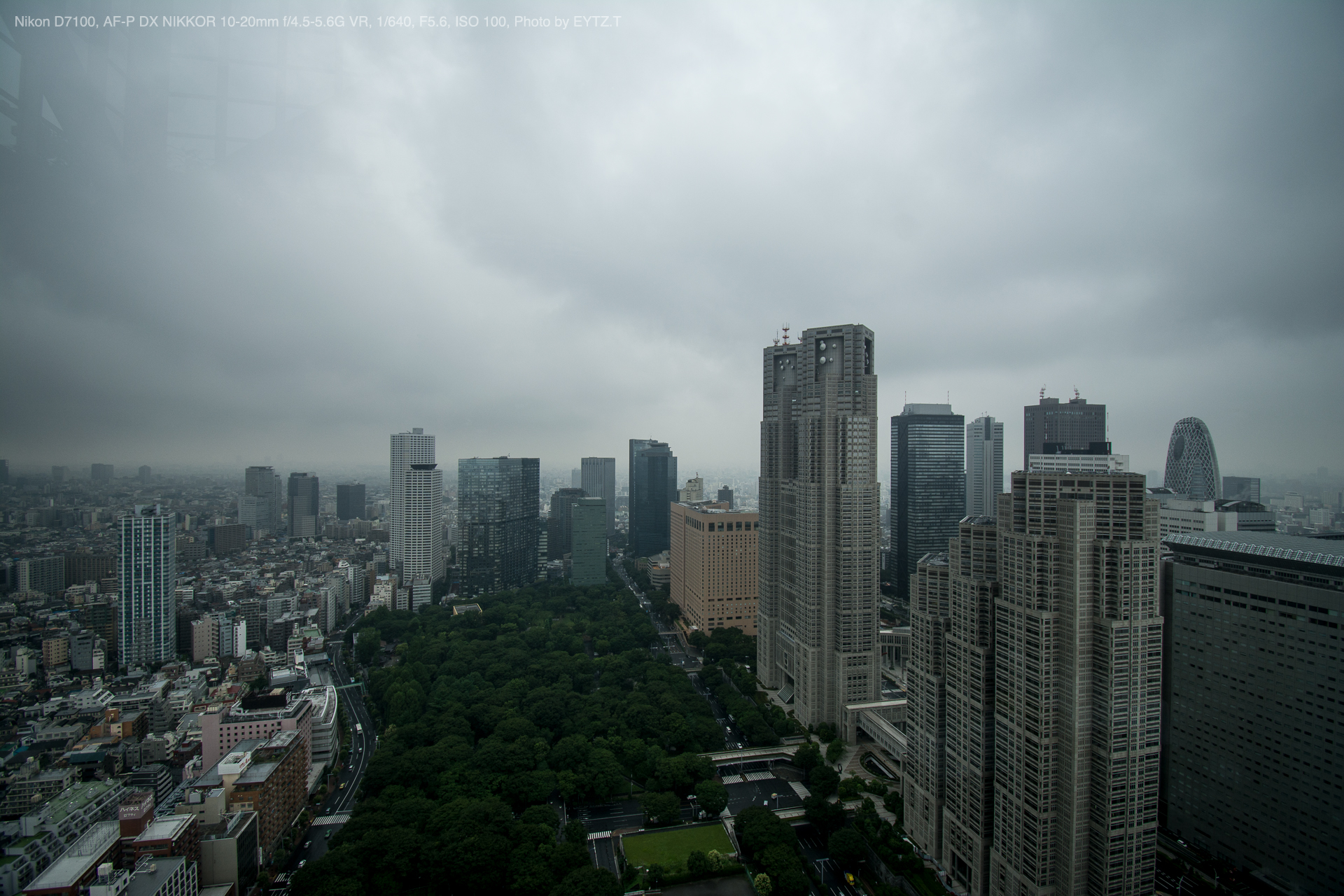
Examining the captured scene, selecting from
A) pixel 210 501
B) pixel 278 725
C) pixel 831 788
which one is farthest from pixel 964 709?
pixel 210 501

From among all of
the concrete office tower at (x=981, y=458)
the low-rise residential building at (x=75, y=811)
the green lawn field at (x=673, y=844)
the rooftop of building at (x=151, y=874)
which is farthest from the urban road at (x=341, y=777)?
the concrete office tower at (x=981, y=458)

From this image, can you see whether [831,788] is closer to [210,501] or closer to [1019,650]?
[1019,650]

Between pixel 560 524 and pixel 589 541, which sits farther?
pixel 560 524

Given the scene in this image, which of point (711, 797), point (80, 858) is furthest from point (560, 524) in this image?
point (80, 858)

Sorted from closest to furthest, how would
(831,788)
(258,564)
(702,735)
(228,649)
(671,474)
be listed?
(831,788) < (702,735) < (228,649) < (258,564) < (671,474)

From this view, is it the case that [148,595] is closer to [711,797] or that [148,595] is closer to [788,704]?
[711,797]

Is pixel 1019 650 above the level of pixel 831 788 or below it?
above

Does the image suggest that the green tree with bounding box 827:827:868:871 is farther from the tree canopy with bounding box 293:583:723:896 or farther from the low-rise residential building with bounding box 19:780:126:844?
the low-rise residential building with bounding box 19:780:126:844
